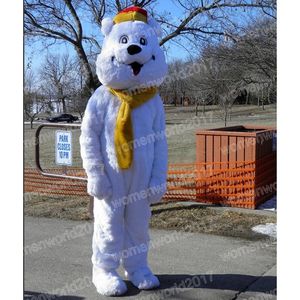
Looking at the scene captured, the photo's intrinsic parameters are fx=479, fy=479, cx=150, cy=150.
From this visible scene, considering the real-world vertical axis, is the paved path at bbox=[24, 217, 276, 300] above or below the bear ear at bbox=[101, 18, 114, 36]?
below

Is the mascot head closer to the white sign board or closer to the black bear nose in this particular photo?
the black bear nose

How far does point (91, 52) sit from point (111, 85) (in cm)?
380

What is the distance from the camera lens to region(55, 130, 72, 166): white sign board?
780 cm

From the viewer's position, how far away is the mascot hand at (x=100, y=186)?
409 centimetres

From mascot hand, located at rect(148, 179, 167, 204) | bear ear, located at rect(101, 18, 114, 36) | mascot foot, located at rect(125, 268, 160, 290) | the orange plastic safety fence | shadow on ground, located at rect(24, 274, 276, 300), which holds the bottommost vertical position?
shadow on ground, located at rect(24, 274, 276, 300)

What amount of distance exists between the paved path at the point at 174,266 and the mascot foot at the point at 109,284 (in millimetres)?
79

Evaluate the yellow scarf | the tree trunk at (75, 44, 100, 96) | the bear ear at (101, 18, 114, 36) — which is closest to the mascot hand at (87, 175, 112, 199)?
the yellow scarf

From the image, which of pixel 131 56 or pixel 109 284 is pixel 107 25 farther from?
pixel 109 284

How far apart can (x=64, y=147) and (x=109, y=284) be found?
3.98 metres

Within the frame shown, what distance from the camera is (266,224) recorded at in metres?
6.64

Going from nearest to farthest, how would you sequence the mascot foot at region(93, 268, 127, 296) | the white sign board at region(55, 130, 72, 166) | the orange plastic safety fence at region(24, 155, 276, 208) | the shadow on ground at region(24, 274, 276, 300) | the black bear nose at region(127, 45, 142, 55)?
the black bear nose at region(127, 45, 142, 55), the mascot foot at region(93, 268, 127, 296), the shadow on ground at region(24, 274, 276, 300), the orange plastic safety fence at region(24, 155, 276, 208), the white sign board at region(55, 130, 72, 166)

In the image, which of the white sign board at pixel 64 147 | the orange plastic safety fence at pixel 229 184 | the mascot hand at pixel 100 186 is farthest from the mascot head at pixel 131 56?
the orange plastic safety fence at pixel 229 184

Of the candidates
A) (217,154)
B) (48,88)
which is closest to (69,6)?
(217,154)

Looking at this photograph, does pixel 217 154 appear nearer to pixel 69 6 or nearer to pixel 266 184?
pixel 266 184
